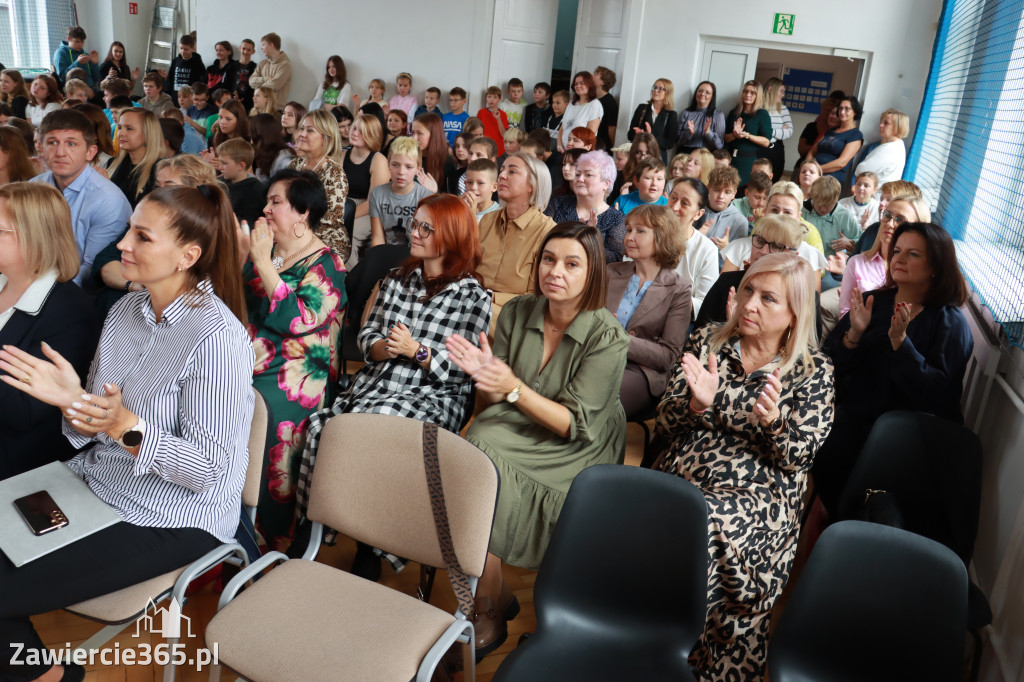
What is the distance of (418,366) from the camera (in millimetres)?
2826

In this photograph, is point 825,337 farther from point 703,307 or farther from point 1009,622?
point 1009,622

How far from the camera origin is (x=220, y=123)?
255 inches

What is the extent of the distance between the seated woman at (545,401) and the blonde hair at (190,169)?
6.23 ft

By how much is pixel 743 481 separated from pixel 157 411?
5.55 ft

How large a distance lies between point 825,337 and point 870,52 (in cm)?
635

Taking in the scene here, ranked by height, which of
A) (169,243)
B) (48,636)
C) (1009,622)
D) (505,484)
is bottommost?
(48,636)

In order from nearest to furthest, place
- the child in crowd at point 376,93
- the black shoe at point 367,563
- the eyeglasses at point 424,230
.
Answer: the black shoe at point 367,563, the eyeglasses at point 424,230, the child in crowd at point 376,93

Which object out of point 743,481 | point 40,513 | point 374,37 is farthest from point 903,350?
point 374,37

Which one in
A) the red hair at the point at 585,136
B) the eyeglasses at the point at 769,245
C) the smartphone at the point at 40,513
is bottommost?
the smartphone at the point at 40,513

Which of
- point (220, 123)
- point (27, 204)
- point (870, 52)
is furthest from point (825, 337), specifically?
point (870, 52)

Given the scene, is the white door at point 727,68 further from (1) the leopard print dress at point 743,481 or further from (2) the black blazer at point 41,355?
(2) the black blazer at point 41,355

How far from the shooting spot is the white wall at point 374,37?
412 inches

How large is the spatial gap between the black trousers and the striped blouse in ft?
0.17

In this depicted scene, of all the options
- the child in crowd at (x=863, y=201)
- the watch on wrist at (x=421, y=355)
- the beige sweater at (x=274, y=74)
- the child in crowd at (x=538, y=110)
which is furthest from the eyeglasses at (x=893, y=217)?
the beige sweater at (x=274, y=74)
